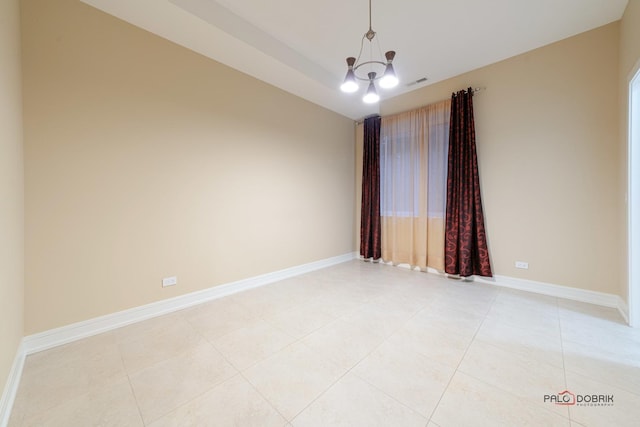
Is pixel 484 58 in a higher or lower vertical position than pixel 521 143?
higher

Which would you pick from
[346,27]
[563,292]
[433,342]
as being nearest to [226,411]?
[433,342]

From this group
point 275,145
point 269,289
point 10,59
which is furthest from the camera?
point 275,145

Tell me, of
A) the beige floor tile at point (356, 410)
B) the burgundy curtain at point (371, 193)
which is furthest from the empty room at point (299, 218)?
the burgundy curtain at point (371, 193)

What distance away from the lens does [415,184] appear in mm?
4082

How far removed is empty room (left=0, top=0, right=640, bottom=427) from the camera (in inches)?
58.3

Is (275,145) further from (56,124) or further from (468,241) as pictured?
(468,241)

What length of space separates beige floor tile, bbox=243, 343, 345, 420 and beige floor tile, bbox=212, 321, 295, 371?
8 cm

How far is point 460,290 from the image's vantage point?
3.18 m

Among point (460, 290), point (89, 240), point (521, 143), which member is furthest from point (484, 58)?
point (89, 240)

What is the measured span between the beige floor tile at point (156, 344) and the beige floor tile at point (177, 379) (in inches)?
3.5

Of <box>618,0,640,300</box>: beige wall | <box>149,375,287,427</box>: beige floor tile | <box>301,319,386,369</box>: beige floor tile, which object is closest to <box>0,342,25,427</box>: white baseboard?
<box>149,375,287,427</box>: beige floor tile

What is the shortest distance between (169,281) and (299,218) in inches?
80.5

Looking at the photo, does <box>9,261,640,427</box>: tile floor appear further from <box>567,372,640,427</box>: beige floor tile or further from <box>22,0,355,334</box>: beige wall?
<box>22,0,355,334</box>: beige wall

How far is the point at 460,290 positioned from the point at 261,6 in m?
4.12
